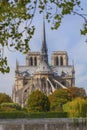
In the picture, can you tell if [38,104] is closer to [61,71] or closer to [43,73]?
[43,73]

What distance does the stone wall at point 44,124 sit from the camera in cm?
3344

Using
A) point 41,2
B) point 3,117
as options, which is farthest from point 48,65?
point 41,2

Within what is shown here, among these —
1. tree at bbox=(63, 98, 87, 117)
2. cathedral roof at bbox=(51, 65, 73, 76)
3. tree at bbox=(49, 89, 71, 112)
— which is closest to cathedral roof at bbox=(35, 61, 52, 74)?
cathedral roof at bbox=(51, 65, 73, 76)

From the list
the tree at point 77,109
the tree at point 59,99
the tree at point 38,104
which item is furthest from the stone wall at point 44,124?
the tree at point 59,99

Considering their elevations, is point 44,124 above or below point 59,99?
below

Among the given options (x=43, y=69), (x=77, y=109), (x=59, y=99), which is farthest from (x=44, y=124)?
(x=43, y=69)

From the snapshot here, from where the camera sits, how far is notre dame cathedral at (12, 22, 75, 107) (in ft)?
387

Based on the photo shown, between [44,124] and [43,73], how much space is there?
84.8m

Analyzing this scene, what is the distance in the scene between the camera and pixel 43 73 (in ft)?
392

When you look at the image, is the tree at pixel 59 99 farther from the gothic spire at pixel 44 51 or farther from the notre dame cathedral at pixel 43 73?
the gothic spire at pixel 44 51

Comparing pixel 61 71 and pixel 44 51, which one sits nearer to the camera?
pixel 44 51

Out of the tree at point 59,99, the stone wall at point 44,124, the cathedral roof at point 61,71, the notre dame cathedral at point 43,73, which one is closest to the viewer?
the stone wall at point 44,124

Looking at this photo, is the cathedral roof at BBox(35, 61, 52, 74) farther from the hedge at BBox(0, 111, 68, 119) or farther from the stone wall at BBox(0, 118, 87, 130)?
the stone wall at BBox(0, 118, 87, 130)

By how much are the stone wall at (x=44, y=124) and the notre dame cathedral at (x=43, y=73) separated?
80288mm
